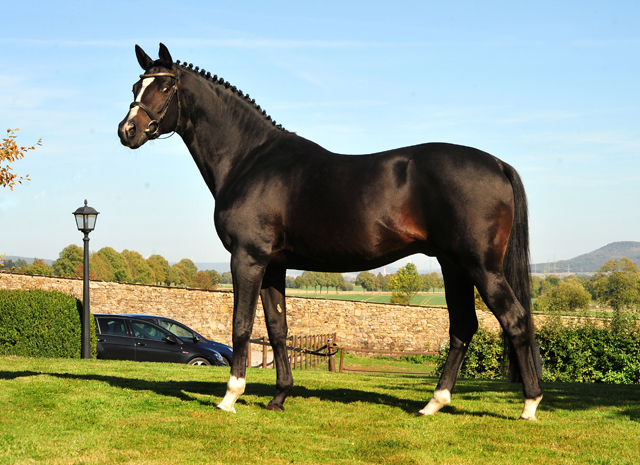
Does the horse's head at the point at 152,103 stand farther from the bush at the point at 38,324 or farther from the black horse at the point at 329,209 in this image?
the bush at the point at 38,324

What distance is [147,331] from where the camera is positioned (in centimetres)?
1675

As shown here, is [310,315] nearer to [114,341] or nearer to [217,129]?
[114,341]

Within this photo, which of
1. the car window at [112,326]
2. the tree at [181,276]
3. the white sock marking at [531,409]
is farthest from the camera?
the tree at [181,276]

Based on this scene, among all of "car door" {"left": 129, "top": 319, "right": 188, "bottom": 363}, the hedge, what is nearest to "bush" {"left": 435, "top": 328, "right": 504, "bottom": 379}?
the hedge

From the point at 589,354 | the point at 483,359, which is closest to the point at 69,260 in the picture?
the point at 483,359

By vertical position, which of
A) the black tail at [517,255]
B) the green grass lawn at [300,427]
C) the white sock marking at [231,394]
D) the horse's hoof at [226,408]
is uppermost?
the black tail at [517,255]

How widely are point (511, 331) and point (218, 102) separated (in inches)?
135

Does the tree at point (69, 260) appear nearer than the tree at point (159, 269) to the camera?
Yes

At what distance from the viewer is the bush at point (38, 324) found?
46.8 ft

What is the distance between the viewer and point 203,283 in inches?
5123

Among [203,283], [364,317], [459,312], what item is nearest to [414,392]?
[459,312]

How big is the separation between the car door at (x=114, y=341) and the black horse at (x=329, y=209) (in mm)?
11765

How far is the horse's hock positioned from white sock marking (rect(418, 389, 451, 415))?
28289mm

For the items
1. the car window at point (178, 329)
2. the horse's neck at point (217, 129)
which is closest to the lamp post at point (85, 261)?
the car window at point (178, 329)
